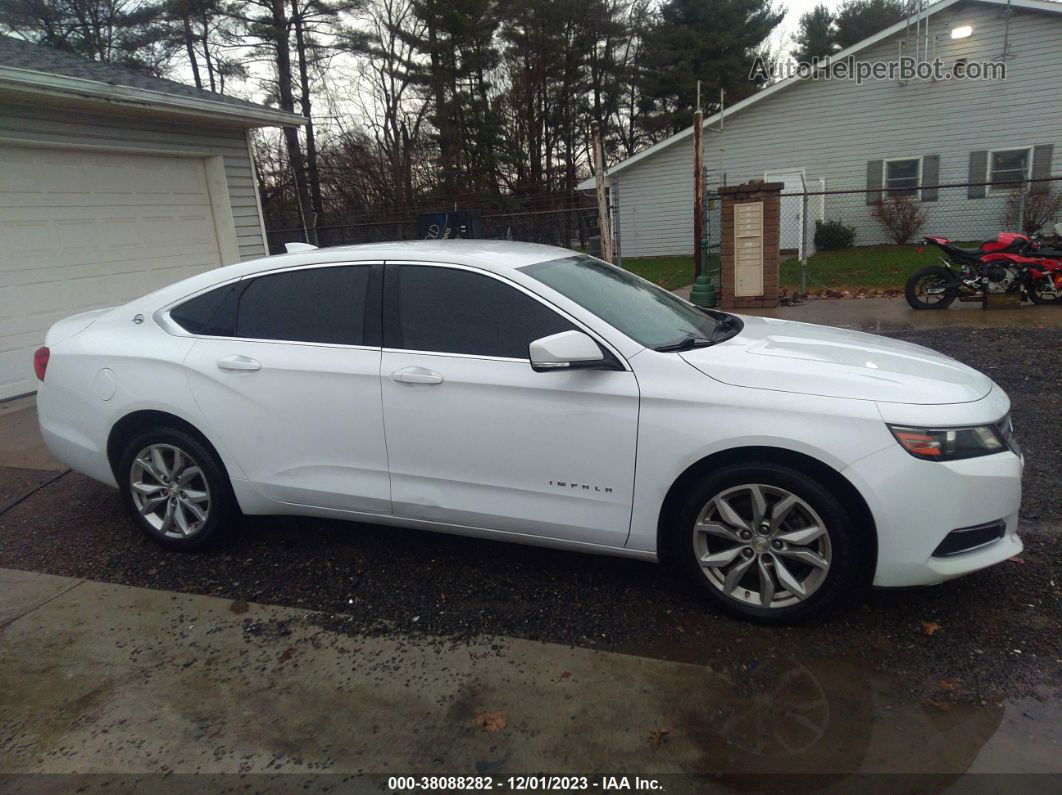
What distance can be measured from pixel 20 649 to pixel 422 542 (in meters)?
1.83

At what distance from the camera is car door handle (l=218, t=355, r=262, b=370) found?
11.8 ft

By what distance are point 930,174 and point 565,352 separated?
19.7 meters

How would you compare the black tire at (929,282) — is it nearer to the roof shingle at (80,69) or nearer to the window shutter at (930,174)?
the roof shingle at (80,69)

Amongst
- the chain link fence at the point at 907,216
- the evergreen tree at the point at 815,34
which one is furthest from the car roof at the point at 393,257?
the evergreen tree at the point at 815,34

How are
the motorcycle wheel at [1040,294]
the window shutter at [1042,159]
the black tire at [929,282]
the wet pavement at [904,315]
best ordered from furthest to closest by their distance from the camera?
the window shutter at [1042,159] → the black tire at [929,282] → the motorcycle wheel at [1040,294] → the wet pavement at [904,315]

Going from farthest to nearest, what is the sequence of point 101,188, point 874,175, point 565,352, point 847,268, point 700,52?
point 700,52 < point 874,175 < point 847,268 < point 101,188 < point 565,352

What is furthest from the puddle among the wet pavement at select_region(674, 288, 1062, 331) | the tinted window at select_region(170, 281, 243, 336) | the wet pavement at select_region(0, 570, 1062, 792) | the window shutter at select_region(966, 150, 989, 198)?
the window shutter at select_region(966, 150, 989, 198)

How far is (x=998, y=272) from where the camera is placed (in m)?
9.68

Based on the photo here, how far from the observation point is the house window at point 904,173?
Result: 19.0 meters

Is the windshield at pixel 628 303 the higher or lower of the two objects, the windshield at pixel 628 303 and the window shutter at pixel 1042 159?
the lower

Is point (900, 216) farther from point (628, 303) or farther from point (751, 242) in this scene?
point (628, 303)

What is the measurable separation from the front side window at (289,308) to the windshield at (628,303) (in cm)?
88

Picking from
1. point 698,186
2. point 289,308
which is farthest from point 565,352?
point 698,186

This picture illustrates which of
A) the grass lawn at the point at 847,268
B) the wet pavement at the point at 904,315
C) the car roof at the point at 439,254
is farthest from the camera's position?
the grass lawn at the point at 847,268
